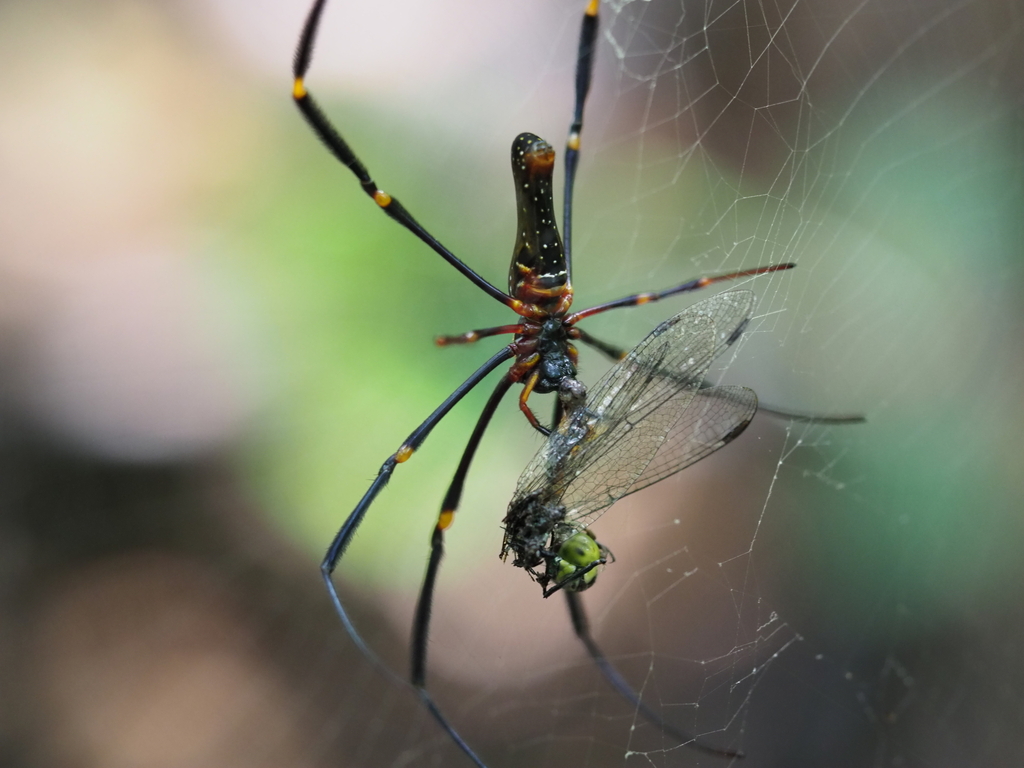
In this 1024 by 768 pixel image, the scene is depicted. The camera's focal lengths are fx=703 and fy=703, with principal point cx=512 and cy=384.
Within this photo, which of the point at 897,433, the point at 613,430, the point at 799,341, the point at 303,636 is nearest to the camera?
the point at 613,430

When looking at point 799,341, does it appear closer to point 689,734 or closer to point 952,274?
point 952,274

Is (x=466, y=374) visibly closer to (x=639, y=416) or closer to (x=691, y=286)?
(x=691, y=286)

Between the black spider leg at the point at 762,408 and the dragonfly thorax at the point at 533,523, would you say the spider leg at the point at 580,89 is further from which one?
the dragonfly thorax at the point at 533,523

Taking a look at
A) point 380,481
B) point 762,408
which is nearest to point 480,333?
point 380,481

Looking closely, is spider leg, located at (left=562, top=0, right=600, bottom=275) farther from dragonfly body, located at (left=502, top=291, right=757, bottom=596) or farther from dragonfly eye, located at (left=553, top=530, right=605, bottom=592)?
dragonfly eye, located at (left=553, top=530, right=605, bottom=592)

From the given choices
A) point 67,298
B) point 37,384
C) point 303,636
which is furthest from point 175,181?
point 303,636

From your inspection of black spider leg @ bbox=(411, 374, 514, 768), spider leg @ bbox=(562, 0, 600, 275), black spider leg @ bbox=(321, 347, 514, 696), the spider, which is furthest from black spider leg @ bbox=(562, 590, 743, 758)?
spider leg @ bbox=(562, 0, 600, 275)
